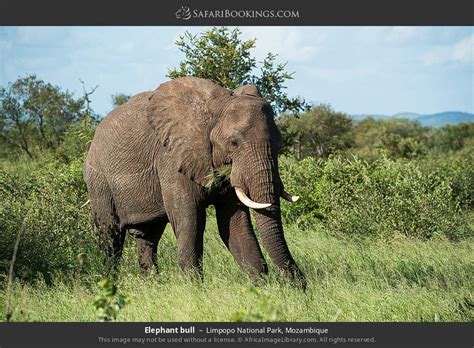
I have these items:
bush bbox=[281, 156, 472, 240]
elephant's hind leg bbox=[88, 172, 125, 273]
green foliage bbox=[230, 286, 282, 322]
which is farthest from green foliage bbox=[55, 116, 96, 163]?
green foliage bbox=[230, 286, 282, 322]

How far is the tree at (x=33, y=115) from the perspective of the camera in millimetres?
23484

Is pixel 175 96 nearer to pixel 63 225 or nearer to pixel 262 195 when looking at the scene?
pixel 262 195

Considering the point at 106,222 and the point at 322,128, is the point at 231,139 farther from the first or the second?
the point at 322,128

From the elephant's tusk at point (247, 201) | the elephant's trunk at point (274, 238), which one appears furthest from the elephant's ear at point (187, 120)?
the elephant's trunk at point (274, 238)

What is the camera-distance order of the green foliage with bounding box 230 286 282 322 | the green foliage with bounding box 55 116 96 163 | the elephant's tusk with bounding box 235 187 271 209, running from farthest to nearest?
the green foliage with bounding box 55 116 96 163 < the elephant's tusk with bounding box 235 187 271 209 < the green foliage with bounding box 230 286 282 322

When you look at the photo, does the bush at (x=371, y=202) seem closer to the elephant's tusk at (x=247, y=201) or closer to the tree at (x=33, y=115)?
the elephant's tusk at (x=247, y=201)

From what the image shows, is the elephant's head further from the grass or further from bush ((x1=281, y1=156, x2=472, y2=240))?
bush ((x1=281, y1=156, x2=472, y2=240))

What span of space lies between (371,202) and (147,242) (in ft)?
12.1

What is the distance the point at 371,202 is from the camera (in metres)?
11.8

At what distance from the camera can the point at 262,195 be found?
7.59 m

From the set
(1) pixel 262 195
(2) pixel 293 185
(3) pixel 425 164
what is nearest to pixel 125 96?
(3) pixel 425 164

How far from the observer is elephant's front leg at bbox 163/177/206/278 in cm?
820

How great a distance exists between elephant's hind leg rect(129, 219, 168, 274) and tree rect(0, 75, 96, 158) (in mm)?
14035
